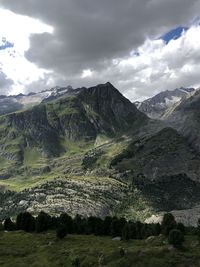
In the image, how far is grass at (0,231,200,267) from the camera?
115312mm

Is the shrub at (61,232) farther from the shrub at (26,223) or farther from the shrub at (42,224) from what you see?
the shrub at (26,223)

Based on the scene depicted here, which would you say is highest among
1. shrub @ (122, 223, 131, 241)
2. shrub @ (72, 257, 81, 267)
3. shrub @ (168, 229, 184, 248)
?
shrub @ (122, 223, 131, 241)

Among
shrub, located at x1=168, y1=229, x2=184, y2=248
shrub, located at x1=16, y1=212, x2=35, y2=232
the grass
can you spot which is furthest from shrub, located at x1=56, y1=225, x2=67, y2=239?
shrub, located at x1=168, y1=229, x2=184, y2=248

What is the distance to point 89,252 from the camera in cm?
12725

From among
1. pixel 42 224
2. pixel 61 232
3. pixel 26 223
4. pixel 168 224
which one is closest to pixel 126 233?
pixel 168 224

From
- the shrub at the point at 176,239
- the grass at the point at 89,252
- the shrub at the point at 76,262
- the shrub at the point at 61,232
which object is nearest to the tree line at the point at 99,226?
the shrub at the point at 61,232

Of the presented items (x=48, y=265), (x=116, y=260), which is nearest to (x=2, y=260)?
(x=48, y=265)

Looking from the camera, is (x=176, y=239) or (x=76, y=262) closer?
(x=76, y=262)

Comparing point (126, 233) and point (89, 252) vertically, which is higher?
point (126, 233)

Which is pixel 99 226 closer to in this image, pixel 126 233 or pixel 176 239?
pixel 126 233

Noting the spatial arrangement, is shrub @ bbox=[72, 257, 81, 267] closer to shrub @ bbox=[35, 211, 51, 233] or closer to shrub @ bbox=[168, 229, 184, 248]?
shrub @ bbox=[168, 229, 184, 248]

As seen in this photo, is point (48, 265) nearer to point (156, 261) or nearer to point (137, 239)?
point (156, 261)

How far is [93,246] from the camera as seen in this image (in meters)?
135

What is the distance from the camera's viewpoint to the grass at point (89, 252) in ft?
378
